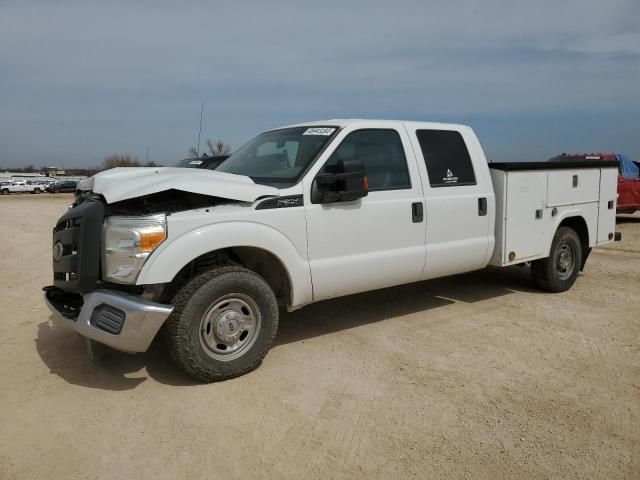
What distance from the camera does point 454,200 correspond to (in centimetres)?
522

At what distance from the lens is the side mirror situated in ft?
13.8

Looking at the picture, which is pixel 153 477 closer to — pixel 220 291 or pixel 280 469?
pixel 280 469

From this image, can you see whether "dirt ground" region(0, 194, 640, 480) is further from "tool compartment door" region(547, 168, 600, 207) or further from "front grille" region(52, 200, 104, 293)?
"tool compartment door" region(547, 168, 600, 207)

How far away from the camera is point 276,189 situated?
4117 millimetres

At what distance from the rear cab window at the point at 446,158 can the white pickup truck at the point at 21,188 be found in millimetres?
55779

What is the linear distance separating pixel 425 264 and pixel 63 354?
11.0 feet

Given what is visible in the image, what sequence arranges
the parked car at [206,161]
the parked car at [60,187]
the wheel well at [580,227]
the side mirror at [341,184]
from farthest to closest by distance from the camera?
the parked car at [60,187]
the parked car at [206,161]
the wheel well at [580,227]
the side mirror at [341,184]

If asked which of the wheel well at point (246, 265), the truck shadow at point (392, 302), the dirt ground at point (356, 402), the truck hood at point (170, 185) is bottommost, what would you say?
the dirt ground at point (356, 402)

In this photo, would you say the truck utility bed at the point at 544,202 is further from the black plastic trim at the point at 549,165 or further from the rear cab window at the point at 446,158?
the rear cab window at the point at 446,158

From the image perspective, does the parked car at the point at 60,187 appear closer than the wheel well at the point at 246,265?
No

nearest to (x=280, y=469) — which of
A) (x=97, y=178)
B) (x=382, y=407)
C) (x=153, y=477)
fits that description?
(x=153, y=477)

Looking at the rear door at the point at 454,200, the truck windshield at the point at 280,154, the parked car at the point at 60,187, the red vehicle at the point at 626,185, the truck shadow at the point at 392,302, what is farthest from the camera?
the parked car at the point at 60,187

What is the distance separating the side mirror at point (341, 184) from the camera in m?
4.19

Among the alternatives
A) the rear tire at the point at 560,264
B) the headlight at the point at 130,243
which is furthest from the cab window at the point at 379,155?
the rear tire at the point at 560,264
